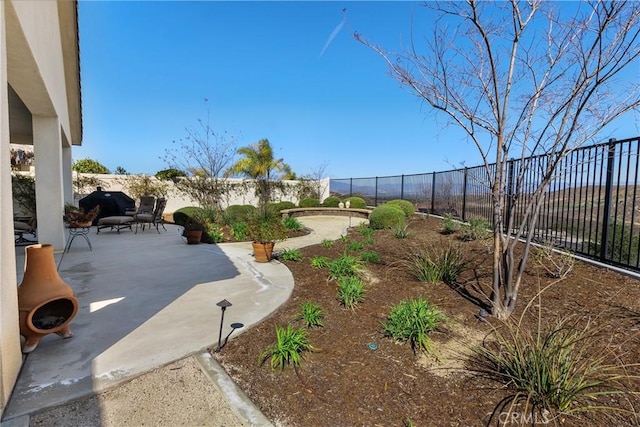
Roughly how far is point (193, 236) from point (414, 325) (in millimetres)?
5721

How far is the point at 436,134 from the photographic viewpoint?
11.4 ft

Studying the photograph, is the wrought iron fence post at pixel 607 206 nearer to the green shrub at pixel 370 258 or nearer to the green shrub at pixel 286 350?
the green shrub at pixel 370 258

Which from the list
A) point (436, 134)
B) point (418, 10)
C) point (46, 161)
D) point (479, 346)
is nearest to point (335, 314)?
point (479, 346)

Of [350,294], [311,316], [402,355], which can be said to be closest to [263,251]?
[350,294]

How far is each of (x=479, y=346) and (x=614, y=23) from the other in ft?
8.85

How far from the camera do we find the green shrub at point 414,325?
2484 millimetres

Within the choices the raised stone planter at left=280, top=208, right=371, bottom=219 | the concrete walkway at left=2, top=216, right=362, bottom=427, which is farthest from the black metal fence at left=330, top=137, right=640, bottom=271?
the raised stone planter at left=280, top=208, right=371, bottom=219

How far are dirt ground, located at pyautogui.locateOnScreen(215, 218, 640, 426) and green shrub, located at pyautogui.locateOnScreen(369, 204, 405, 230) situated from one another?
4.42 m

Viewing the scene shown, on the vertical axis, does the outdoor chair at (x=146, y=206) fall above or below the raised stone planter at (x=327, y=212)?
above

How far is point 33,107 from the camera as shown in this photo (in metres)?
5.32

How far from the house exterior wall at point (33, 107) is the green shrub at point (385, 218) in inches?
284

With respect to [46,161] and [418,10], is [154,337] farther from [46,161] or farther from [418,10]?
[46,161]

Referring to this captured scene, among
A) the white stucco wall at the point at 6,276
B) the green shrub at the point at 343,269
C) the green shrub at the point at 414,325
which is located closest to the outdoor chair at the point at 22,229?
the white stucco wall at the point at 6,276

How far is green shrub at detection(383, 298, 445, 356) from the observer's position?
2484mm
